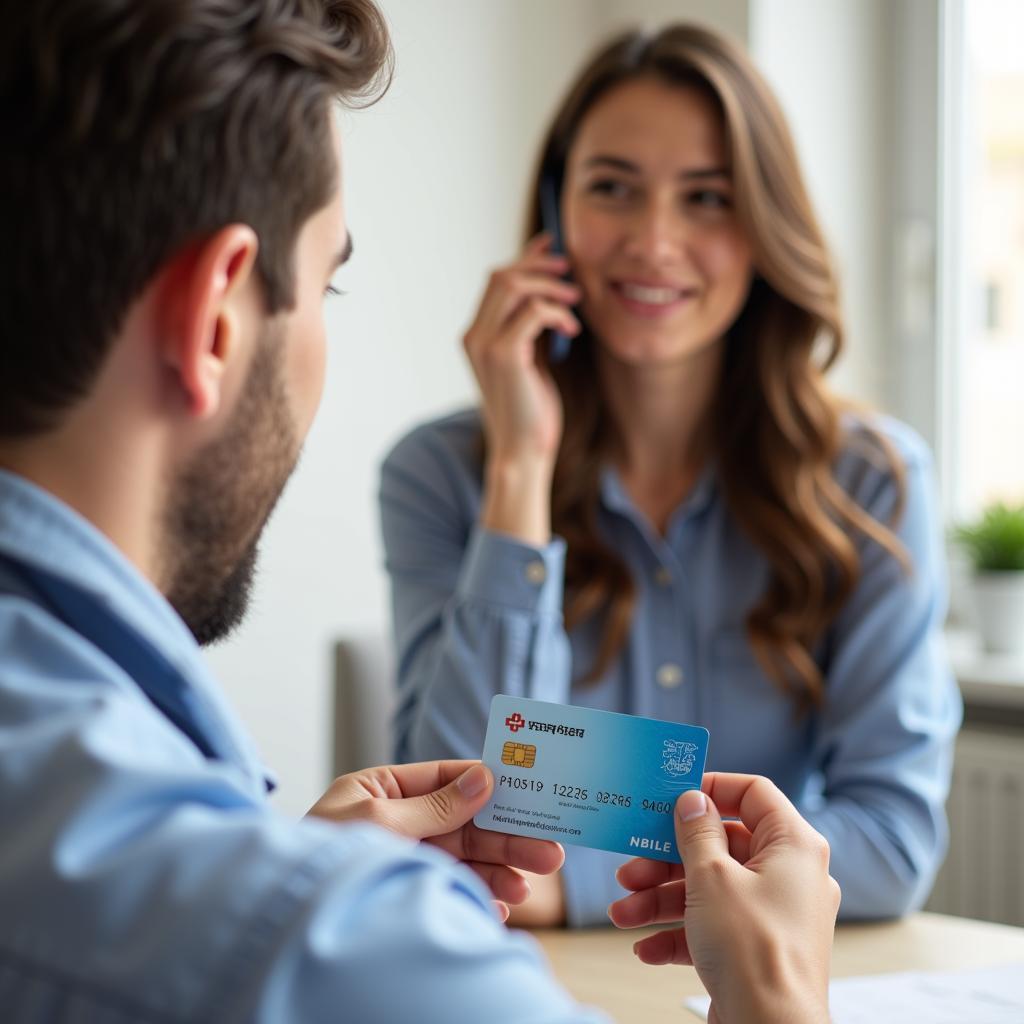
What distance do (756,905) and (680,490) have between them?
1097mm

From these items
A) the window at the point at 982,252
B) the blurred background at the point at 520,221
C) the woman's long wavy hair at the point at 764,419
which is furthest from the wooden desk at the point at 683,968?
the window at the point at 982,252

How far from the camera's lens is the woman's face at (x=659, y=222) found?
1.81m

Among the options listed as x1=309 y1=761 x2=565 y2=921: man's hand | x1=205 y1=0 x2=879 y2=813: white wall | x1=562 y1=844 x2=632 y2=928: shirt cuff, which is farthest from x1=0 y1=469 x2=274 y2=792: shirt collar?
x1=205 y1=0 x2=879 y2=813: white wall

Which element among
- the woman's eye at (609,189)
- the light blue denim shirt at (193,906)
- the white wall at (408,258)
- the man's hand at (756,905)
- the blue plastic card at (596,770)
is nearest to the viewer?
the light blue denim shirt at (193,906)

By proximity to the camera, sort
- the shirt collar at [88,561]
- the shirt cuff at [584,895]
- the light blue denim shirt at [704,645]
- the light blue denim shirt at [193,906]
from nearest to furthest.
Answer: the light blue denim shirt at [193,906]
the shirt collar at [88,561]
the shirt cuff at [584,895]
the light blue denim shirt at [704,645]

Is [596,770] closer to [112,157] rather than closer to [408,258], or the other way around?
[112,157]

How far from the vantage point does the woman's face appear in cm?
181

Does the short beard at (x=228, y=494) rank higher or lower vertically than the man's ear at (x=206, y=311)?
lower

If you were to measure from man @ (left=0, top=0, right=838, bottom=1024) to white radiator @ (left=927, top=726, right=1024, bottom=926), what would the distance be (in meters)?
1.50

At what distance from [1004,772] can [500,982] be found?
1.97 m

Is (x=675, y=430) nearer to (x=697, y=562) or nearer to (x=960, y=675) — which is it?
(x=697, y=562)

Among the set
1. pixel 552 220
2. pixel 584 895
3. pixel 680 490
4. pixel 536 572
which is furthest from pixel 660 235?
pixel 584 895

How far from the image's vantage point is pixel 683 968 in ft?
3.94

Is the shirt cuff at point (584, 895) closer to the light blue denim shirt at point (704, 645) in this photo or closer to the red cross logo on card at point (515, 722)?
the light blue denim shirt at point (704, 645)
